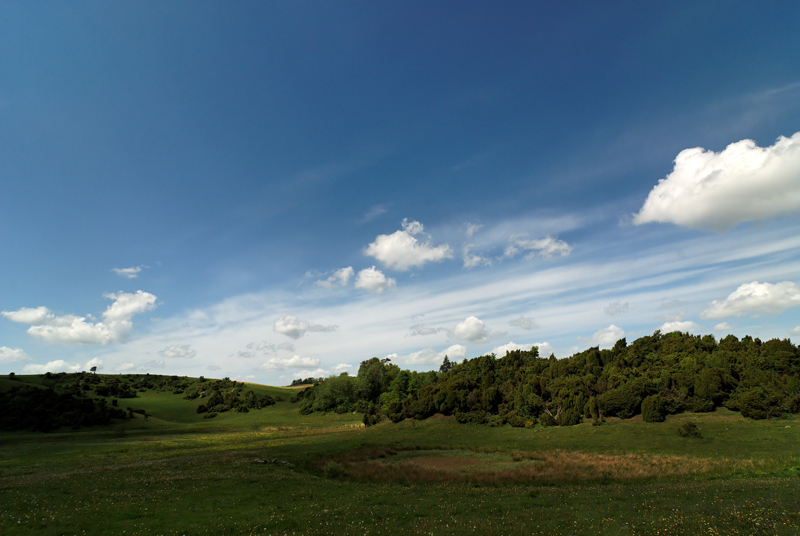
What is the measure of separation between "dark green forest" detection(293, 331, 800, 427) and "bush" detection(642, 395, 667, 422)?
0.11 metres

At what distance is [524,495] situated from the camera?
22.2 m

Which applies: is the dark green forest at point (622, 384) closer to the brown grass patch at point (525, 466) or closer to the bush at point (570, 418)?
the bush at point (570, 418)

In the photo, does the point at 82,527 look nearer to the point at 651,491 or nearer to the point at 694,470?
the point at 651,491

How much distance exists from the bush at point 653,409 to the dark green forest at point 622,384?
11 centimetres

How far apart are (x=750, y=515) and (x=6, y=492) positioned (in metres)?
39.7

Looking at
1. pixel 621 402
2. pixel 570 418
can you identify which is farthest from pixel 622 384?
pixel 570 418

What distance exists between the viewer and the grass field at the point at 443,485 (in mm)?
15984

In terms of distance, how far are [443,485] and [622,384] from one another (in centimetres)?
4154

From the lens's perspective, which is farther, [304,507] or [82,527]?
[304,507]

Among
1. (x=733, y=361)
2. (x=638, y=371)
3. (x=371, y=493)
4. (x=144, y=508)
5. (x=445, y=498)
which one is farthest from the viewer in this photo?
(x=638, y=371)

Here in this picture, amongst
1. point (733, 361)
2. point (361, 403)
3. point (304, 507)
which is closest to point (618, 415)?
point (733, 361)

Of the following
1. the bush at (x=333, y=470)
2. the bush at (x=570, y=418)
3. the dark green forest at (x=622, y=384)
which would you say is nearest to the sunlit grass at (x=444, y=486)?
the bush at (x=333, y=470)

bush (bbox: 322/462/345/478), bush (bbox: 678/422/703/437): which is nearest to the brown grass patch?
bush (bbox: 322/462/345/478)

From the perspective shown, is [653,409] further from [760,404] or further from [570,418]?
[570,418]
